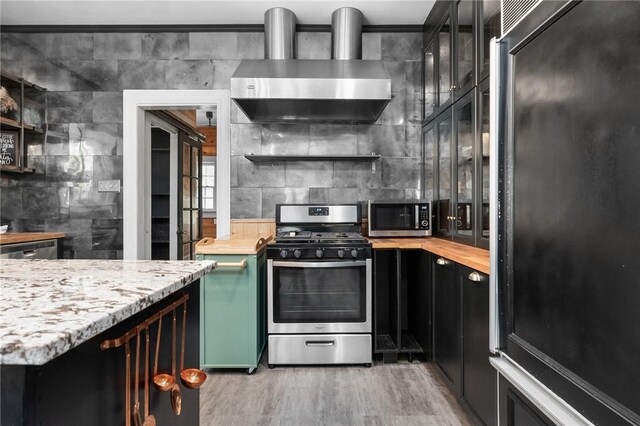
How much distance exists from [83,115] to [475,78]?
3150mm

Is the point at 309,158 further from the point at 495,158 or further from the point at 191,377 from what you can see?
the point at 191,377

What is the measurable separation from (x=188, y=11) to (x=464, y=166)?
2.47m

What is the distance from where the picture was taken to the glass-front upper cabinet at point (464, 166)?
221 cm

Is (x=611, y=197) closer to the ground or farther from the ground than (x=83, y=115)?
closer to the ground

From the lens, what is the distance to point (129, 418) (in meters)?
0.81

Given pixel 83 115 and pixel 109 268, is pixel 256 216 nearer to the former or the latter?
pixel 83 115

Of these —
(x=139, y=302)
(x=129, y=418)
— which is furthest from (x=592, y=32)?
(x=129, y=418)

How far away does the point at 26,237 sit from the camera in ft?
9.07

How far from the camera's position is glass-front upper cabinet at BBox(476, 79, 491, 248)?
2.00 meters

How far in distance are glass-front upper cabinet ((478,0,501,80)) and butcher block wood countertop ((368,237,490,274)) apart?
3.20ft

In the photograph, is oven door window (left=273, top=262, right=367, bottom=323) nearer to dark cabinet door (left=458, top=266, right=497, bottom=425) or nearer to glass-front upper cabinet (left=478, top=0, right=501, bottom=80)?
dark cabinet door (left=458, top=266, right=497, bottom=425)

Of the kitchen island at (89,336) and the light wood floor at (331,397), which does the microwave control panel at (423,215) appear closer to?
the light wood floor at (331,397)

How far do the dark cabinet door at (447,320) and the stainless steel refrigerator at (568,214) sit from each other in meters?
0.72

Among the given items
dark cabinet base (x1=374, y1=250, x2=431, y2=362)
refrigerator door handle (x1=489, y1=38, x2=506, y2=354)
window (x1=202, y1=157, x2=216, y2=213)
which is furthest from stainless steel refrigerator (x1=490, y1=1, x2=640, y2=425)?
window (x1=202, y1=157, x2=216, y2=213)
